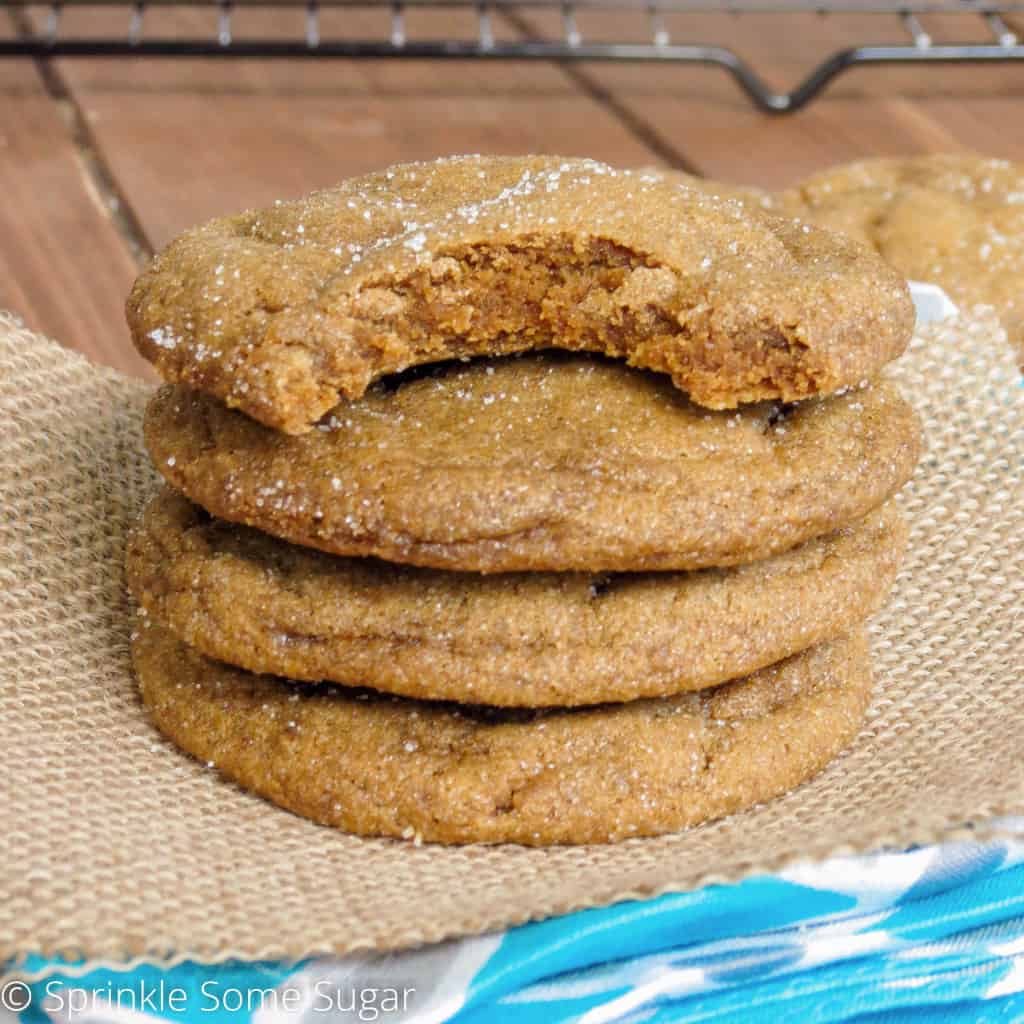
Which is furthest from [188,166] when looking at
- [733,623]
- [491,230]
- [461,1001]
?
[461,1001]

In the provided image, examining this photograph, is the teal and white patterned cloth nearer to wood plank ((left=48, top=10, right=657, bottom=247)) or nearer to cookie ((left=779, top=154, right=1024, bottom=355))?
cookie ((left=779, top=154, right=1024, bottom=355))

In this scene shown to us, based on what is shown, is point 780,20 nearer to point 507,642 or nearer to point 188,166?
point 188,166

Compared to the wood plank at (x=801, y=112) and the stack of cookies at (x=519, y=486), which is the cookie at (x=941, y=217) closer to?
the wood plank at (x=801, y=112)

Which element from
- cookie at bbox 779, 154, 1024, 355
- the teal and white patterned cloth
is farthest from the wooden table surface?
the teal and white patterned cloth

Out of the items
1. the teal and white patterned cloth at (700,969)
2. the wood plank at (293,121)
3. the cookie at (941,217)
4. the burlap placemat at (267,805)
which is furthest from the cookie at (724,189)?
the teal and white patterned cloth at (700,969)

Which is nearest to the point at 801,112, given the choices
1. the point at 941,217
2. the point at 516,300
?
the point at 941,217
